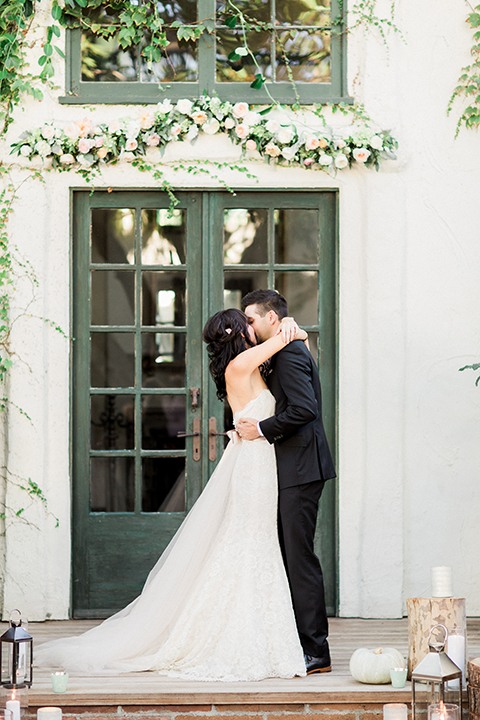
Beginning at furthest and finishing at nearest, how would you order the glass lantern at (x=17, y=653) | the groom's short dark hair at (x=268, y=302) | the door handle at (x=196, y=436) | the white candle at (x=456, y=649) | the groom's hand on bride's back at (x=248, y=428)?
1. the door handle at (x=196, y=436)
2. the groom's short dark hair at (x=268, y=302)
3. the groom's hand on bride's back at (x=248, y=428)
4. the white candle at (x=456, y=649)
5. the glass lantern at (x=17, y=653)

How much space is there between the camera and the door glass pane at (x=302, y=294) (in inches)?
194

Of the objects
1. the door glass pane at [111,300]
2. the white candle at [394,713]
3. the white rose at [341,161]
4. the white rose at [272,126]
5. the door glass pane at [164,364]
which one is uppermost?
the white rose at [272,126]

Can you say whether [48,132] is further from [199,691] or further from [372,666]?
[372,666]

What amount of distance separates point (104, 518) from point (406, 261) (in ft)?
7.79

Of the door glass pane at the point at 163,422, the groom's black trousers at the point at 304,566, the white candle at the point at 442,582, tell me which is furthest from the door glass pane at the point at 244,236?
the white candle at the point at 442,582

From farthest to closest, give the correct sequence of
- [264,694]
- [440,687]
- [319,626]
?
1. [319,626]
2. [264,694]
3. [440,687]

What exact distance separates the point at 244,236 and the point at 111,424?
1.41 meters

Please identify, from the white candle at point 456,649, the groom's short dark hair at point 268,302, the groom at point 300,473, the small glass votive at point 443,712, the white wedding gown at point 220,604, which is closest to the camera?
the small glass votive at point 443,712

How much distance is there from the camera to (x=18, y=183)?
4773mm

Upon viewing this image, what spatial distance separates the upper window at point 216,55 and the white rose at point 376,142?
0.38m

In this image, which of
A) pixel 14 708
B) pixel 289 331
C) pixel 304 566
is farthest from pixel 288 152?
pixel 14 708

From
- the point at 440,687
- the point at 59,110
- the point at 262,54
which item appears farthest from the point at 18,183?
the point at 440,687

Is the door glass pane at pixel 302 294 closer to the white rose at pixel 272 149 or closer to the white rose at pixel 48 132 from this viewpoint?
the white rose at pixel 272 149

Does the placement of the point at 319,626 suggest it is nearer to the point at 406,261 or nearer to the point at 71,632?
the point at 71,632
